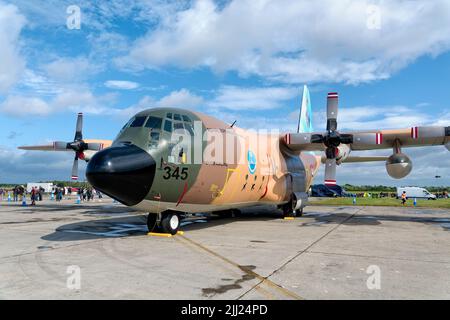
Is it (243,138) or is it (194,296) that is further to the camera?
(243,138)

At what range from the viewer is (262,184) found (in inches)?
638

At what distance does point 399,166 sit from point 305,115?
10484 millimetres

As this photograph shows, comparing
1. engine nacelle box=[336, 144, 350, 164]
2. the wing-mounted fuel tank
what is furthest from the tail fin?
the wing-mounted fuel tank

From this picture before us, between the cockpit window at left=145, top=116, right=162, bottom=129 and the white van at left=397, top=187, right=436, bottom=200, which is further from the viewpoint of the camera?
the white van at left=397, top=187, right=436, bottom=200

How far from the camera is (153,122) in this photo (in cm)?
1063

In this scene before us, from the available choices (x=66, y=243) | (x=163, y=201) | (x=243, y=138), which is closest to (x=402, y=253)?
(x=163, y=201)

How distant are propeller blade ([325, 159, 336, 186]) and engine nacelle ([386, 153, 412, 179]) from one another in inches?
102

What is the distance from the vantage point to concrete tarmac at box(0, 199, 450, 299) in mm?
5598

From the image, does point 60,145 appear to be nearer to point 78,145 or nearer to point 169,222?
point 78,145

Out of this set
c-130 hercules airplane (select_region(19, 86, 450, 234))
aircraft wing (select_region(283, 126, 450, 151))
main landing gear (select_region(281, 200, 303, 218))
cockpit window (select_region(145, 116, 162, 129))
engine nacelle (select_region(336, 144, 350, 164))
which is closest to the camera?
c-130 hercules airplane (select_region(19, 86, 450, 234))

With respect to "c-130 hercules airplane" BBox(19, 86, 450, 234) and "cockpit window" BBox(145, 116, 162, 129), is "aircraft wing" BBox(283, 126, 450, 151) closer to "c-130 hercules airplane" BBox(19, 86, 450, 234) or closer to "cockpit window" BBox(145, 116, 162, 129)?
"c-130 hercules airplane" BBox(19, 86, 450, 234)

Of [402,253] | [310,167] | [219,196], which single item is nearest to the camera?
[402,253]

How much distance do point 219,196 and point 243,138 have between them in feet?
10.2

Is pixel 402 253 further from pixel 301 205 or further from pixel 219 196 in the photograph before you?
pixel 301 205
